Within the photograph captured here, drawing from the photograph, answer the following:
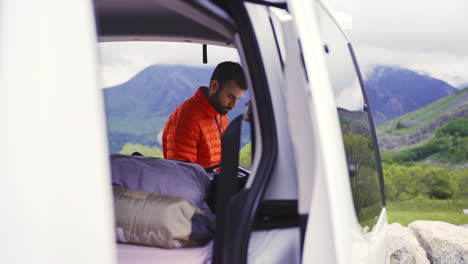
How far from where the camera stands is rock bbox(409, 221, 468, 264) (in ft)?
18.7

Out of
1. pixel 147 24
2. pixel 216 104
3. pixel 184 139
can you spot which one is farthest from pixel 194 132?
pixel 147 24

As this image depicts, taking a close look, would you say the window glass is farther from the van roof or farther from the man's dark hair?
the man's dark hair

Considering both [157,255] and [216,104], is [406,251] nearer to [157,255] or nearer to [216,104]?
[216,104]

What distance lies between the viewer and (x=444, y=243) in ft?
19.1

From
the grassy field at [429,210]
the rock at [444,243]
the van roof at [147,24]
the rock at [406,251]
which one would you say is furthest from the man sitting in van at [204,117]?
the grassy field at [429,210]

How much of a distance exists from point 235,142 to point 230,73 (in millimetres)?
1527

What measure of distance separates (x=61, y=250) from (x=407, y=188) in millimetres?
12057

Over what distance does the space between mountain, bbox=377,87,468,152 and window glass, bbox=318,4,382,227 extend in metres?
10.4

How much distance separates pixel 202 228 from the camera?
149cm

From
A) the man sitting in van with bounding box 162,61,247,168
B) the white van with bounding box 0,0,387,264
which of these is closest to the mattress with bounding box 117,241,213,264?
the white van with bounding box 0,0,387,264

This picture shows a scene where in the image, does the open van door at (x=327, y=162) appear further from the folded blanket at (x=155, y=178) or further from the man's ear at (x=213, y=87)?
the man's ear at (x=213, y=87)

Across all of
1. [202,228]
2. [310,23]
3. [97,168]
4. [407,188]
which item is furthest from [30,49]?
[407,188]

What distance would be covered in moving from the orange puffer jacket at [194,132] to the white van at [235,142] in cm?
59

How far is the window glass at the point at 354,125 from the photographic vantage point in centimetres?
155
